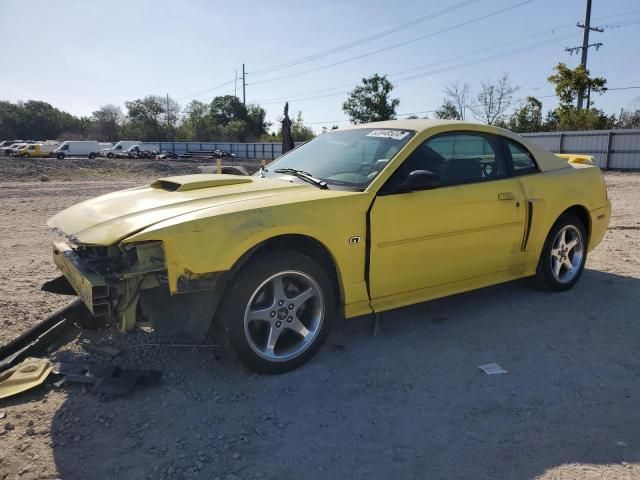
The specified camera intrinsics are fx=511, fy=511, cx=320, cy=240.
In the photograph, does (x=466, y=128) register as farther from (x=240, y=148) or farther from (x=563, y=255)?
(x=240, y=148)

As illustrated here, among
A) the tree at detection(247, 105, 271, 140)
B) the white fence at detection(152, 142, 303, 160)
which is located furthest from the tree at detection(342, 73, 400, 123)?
the tree at detection(247, 105, 271, 140)

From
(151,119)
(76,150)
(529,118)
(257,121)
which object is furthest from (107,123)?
(529,118)

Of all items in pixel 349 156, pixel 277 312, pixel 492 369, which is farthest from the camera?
pixel 349 156

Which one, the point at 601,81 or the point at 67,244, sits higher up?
the point at 601,81

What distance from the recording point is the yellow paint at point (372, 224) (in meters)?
3.00

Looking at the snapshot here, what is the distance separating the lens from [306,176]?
3955 mm

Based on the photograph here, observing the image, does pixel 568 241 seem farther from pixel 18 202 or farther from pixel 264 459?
pixel 18 202

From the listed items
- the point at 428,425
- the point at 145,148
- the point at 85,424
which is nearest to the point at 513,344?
the point at 428,425

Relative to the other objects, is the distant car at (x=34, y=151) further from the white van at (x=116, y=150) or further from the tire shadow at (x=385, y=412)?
the tire shadow at (x=385, y=412)

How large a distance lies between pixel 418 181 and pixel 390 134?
683 millimetres

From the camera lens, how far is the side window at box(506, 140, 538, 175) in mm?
4555

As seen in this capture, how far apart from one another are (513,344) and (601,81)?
36.0m

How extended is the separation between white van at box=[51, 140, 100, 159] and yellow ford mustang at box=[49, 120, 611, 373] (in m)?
44.8

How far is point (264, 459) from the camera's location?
8.25ft
